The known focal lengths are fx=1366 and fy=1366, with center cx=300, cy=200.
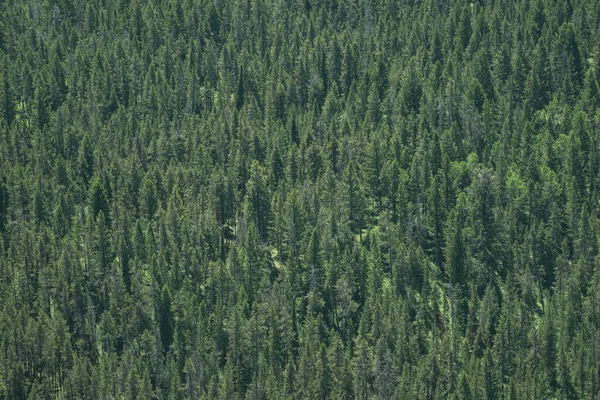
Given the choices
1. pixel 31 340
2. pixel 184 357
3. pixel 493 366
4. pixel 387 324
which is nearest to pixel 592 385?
pixel 493 366

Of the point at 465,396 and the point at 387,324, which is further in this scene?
the point at 387,324

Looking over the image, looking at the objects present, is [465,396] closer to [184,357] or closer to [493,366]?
[493,366]

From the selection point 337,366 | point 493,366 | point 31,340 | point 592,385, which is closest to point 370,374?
point 337,366

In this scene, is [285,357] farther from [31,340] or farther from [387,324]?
[31,340]

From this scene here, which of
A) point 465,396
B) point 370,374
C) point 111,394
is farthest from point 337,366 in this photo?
point 111,394

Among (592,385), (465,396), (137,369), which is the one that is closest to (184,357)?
(137,369)

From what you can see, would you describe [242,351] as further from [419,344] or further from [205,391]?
[419,344]

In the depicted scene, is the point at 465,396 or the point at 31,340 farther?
the point at 31,340
